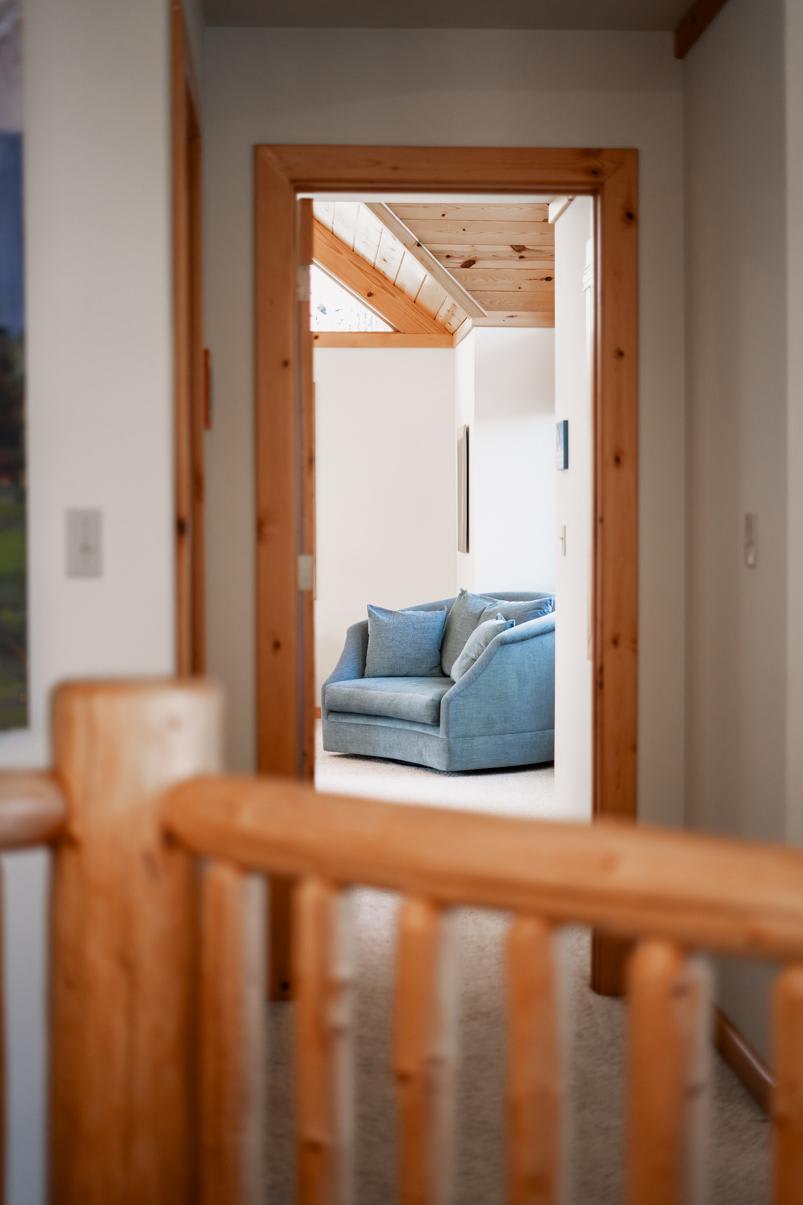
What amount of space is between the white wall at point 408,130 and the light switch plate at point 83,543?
106cm

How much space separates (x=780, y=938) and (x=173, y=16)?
6.56 feet

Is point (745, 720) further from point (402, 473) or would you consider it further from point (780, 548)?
point (402, 473)

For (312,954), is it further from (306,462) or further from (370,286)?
(370,286)

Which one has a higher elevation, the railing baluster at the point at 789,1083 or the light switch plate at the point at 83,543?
the light switch plate at the point at 83,543

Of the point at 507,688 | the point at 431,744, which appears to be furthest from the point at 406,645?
the point at 507,688

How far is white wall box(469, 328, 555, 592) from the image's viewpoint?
7277 millimetres

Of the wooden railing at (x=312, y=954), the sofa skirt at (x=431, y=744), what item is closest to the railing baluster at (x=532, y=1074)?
the wooden railing at (x=312, y=954)

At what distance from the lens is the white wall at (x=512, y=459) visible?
23.9 feet

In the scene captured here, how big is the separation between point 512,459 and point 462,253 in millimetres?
1485

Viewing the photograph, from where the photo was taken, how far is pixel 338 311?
27.9ft

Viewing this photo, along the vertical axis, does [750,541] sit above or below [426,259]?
below

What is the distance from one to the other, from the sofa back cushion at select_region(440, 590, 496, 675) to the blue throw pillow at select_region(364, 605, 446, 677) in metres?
0.06

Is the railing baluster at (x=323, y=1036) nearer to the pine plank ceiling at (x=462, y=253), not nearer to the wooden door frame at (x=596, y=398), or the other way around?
the wooden door frame at (x=596, y=398)

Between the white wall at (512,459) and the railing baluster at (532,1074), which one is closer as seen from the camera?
the railing baluster at (532,1074)
